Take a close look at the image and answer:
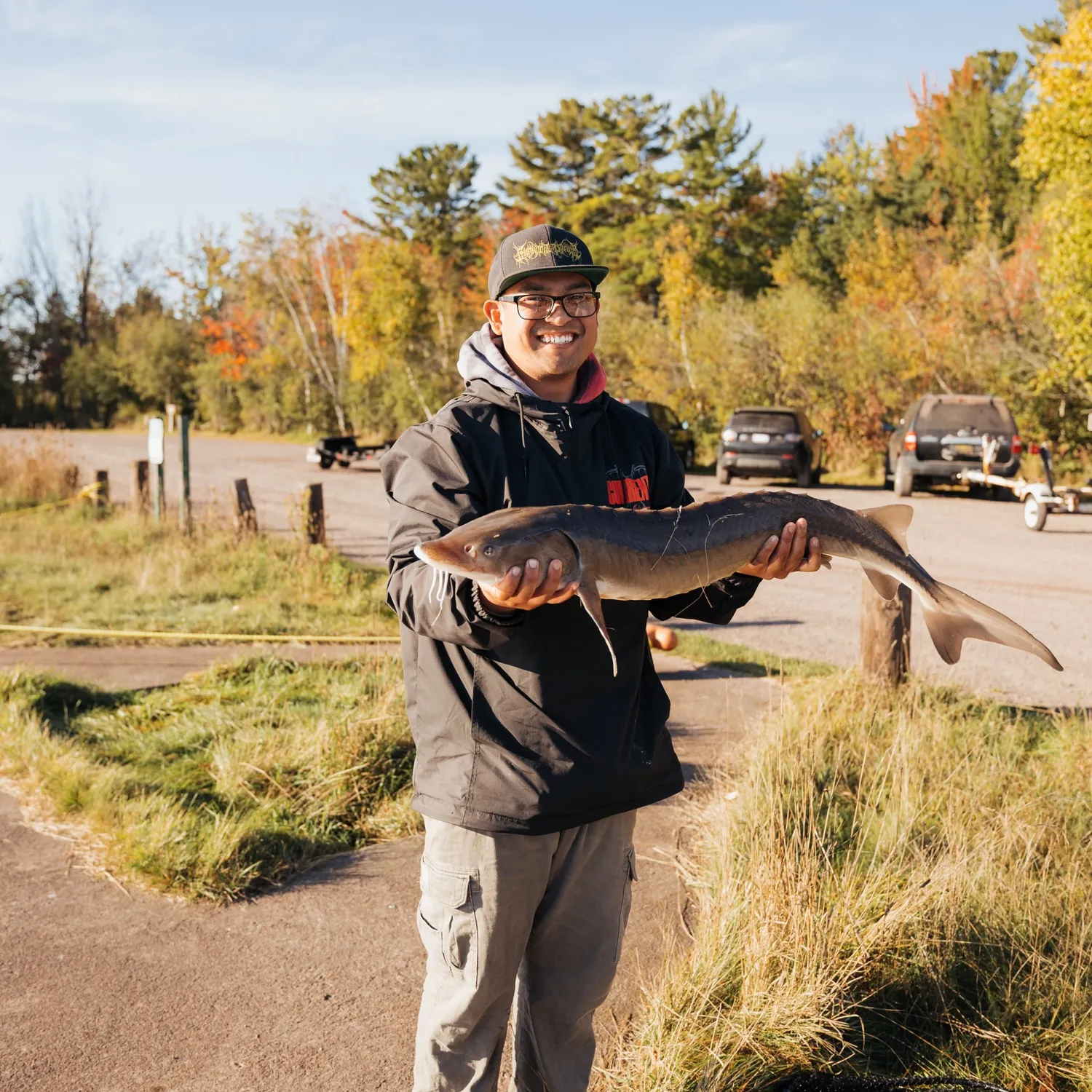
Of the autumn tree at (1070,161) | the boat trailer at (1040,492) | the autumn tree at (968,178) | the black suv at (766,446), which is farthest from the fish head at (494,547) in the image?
the autumn tree at (968,178)

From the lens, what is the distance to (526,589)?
7.06 ft

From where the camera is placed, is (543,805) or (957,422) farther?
(957,422)

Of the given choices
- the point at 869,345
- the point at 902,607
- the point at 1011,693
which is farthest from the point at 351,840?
the point at 869,345

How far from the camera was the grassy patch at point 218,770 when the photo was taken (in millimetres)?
4453

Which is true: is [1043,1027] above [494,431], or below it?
below

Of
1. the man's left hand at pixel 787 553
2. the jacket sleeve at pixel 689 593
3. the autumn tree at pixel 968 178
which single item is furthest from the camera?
the autumn tree at pixel 968 178

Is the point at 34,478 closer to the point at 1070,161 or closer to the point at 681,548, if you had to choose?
the point at 681,548

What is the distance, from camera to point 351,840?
4852 millimetres

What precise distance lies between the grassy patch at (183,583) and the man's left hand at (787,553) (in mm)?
6344

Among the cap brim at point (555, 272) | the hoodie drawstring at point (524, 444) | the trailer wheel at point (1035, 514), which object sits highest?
the cap brim at point (555, 272)

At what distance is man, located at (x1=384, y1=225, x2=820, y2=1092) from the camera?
2.38 meters

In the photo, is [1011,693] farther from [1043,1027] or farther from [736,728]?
[1043,1027]

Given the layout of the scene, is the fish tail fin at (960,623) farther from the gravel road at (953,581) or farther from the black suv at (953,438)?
the black suv at (953,438)

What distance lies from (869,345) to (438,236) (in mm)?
27986
